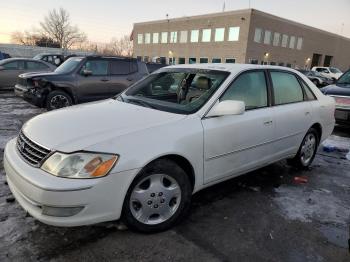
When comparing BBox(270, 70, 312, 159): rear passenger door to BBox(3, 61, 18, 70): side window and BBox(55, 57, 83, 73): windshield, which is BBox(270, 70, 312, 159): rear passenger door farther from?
BBox(3, 61, 18, 70): side window

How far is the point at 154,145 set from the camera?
2.92 m

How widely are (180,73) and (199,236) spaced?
217 cm

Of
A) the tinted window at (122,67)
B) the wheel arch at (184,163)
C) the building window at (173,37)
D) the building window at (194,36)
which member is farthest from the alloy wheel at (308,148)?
the building window at (173,37)

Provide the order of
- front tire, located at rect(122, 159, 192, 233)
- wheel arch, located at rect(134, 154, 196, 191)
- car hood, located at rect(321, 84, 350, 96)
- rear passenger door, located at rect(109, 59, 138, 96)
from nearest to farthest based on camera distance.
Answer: front tire, located at rect(122, 159, 192, 233), wheel arch, located at rect(134, 154, 196, 191), car hood, located at rect(321, 84, 350, 96), rear passenger door, located at rect(109, 59, 138, 96)

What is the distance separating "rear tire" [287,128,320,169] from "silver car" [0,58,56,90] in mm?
11289

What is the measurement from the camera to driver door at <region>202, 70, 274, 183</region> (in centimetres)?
344

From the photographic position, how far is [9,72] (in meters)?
12.9

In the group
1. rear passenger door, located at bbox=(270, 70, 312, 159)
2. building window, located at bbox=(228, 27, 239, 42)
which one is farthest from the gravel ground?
building window, located at bbox=(228, 27, 239, 42)

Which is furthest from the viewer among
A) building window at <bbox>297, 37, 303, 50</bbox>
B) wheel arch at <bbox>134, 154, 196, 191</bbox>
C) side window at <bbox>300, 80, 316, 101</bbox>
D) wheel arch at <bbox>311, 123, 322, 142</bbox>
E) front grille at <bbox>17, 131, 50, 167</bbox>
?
building window at <bbox>297, 37, 303, 50</bbox>

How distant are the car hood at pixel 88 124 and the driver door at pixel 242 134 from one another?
458 mm

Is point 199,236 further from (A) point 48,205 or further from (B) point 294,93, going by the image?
(B) point 294,93

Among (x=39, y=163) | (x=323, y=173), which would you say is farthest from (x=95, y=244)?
(x=323, y=173)

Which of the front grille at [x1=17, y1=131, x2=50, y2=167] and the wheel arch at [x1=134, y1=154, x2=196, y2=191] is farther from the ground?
the front grille at [x1=17, y1=131, x2=50, y2=167]

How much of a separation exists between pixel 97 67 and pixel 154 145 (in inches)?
274
